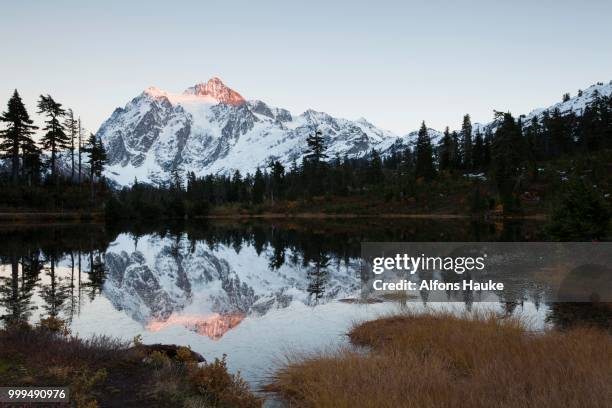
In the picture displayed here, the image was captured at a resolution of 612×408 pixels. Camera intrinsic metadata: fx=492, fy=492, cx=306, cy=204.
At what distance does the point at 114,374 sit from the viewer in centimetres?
930

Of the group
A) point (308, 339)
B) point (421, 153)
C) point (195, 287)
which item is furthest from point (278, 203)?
point (308, 339)

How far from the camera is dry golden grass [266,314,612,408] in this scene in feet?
22.4

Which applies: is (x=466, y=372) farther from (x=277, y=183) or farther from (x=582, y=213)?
(x=277, y=183)

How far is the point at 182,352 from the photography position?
1048 cm

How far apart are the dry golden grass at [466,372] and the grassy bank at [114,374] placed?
1.34 m

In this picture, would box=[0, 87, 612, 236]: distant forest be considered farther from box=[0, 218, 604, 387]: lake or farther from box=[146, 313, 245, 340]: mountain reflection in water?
box=[146, 313, 245, 340]: mountain reflection in water

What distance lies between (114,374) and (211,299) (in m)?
11.5

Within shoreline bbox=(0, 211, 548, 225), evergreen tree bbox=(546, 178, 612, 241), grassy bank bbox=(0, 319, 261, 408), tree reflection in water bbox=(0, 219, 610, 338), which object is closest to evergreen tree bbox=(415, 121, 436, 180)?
shoreline bbox=(0, 211, 548, 225)

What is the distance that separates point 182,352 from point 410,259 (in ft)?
78.9

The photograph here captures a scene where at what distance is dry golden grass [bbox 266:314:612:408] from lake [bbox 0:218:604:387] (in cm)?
192

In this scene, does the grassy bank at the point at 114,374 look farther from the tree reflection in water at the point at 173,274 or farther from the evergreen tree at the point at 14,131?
the evergreen tree at the point at 14,131

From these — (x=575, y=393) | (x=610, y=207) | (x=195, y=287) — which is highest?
(x=610, y=207)

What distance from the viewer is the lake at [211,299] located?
14078 mm

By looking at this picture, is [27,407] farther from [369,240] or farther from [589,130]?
[589,130]
